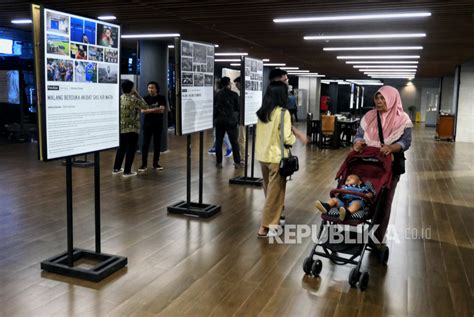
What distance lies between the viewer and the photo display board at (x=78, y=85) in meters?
3.06

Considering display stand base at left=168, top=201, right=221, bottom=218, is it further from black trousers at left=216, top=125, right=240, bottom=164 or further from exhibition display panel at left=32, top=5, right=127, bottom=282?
black trousers at left=216, top=125, right=240, bottom=164

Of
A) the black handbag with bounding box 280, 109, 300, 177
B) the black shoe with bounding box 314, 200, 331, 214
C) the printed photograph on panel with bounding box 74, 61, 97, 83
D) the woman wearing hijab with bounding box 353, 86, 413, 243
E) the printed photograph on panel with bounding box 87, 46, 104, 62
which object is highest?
the printed photograph on panel with bounding box 87, 46, 104, 62

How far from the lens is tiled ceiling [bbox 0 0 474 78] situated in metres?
6.23

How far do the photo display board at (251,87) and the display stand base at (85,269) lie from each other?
138 inches

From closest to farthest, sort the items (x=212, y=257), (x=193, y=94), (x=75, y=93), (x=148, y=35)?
(x=75, y=93) < (x=212, y=257) < (x=193, y=94) < (x=148, y=35)

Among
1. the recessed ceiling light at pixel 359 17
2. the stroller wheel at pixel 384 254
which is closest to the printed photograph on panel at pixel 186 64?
the stroller wheel at pixel 384 254

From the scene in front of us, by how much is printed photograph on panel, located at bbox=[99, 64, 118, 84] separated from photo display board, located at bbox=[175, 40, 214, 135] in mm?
1244

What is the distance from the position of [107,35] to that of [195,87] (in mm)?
1735

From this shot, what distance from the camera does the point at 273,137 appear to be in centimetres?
459

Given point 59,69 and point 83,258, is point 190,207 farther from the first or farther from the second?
point 59,69

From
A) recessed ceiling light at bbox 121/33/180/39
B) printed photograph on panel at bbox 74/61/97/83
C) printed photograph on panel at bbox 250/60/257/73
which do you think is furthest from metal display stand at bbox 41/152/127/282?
recessed ceiling light at bbox 121/33/180/39

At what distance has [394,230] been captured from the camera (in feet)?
16.9

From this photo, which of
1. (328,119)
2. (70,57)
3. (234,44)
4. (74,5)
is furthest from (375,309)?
(328,119)

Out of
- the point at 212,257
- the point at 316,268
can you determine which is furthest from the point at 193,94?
the point at 316,268
